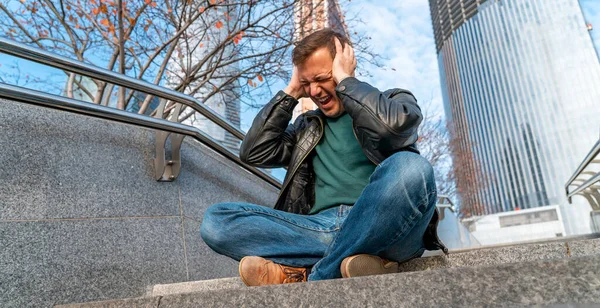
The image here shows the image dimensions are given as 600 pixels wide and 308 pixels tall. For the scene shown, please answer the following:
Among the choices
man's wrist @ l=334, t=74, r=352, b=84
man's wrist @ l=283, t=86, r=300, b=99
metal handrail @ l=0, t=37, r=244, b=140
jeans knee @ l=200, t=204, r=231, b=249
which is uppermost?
metal handrail @ l=0, t=37, r=244, b=140

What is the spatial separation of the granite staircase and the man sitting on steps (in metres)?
0.40

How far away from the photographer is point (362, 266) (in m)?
1.38

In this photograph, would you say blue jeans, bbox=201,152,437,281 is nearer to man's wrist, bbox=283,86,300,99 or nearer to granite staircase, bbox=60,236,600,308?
granite staircase, bbox=60,236,600,308

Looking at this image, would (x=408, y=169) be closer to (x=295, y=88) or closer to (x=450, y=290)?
(x=450, y=290)

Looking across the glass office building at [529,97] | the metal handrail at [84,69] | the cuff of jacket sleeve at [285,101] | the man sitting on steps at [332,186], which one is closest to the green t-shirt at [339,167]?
Answer: the man sitting on steps at [332,186]

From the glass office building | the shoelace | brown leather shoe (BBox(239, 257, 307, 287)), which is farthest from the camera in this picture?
the glass office building

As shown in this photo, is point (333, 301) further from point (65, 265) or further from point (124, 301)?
point (65, 265)

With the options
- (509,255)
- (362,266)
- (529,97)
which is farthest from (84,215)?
(529,97)

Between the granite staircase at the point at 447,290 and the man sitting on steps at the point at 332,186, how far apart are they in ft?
1.30

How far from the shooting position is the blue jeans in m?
1.36

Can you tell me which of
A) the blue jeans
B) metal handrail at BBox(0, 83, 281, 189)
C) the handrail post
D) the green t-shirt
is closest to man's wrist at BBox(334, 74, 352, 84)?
the green t-shirt

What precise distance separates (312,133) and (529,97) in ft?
238

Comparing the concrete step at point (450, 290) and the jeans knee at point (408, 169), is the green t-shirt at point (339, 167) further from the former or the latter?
the concrete step at point (450, 290)

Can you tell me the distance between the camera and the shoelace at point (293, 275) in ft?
5.28
